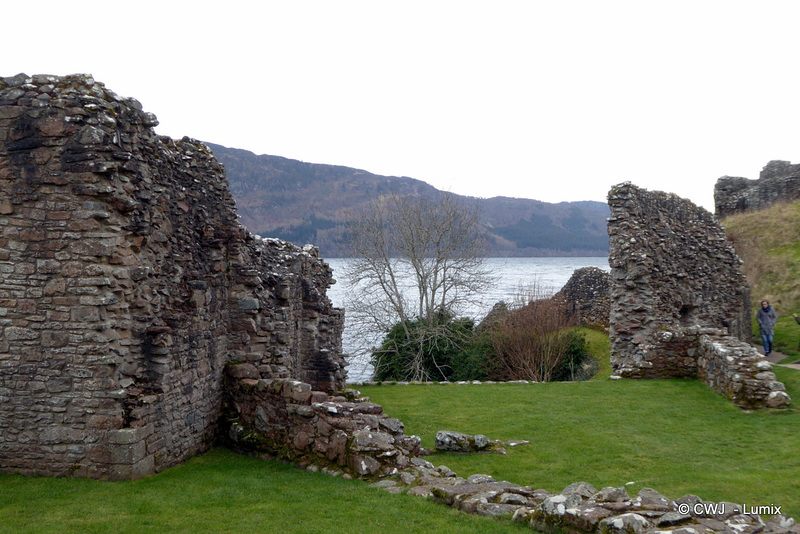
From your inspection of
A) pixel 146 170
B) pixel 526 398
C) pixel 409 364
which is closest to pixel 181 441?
pixel 146 170

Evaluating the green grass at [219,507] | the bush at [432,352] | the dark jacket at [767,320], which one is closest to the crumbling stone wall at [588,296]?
the bush at [432,352]

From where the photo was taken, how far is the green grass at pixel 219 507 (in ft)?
24.6

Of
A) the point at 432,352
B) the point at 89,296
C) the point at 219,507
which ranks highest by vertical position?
the point at 89,296

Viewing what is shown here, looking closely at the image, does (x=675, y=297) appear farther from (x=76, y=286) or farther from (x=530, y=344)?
(x=76, y=286)

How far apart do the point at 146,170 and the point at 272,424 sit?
4.85 meters

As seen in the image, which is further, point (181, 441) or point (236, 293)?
point (236, 293)

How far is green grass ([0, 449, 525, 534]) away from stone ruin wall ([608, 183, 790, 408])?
35.6ft

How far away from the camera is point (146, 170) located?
10078mm

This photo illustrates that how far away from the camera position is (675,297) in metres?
22.1

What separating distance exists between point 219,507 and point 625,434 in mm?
8483

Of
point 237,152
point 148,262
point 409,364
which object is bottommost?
point 409,364

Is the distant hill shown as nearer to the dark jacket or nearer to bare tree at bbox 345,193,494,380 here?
bare tree at bbox 345,193,494,380

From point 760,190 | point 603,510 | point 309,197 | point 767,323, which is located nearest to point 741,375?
point 767,323

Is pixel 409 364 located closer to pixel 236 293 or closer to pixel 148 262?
pixel 236 293
